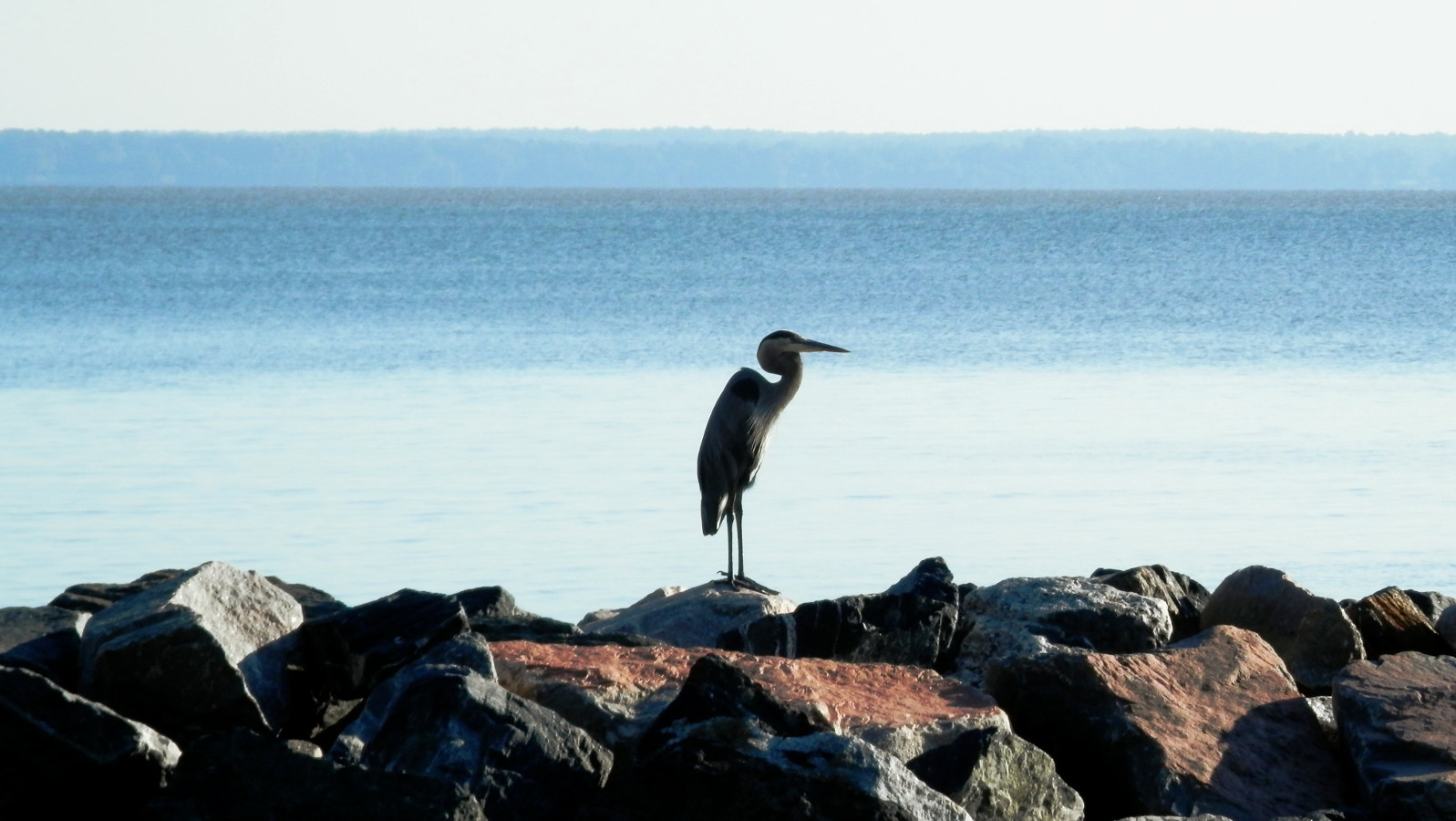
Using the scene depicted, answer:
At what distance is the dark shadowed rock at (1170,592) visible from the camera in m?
7.77

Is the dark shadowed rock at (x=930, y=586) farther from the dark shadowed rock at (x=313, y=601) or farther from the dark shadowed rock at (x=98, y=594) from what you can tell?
the dark shadowed rock at (x=98, y=594)

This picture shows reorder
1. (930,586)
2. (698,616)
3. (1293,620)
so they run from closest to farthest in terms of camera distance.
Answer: (930,586), (1293,620), (698,616)

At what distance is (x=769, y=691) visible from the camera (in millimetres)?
5398

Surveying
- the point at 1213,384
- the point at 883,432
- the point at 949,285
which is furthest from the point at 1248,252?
the point at 883,432

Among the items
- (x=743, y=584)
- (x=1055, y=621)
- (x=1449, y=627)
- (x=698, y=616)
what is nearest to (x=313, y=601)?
(x=698, y=616)

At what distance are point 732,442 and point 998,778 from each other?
3919mm

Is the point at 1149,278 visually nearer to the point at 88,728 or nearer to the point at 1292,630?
the point at 1292,630

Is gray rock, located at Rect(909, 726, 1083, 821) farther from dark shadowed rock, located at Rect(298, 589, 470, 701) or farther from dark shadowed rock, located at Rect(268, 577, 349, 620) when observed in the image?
dark shadowed rock, located at Rect(268, 577, 349, 620)

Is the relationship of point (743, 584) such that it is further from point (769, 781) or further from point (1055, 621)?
point (769, 781)

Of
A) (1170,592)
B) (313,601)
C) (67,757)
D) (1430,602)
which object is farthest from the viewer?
(1430,602)

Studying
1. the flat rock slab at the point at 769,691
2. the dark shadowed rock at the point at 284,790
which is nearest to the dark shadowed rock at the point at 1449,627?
the flat rock slab at the point at 769,691

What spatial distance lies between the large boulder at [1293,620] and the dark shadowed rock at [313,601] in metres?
3.46

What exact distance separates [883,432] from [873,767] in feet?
41.4

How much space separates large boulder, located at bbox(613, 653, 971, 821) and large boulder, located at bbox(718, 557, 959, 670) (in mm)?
1929
